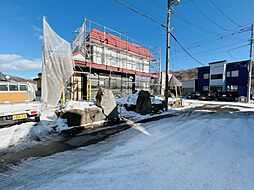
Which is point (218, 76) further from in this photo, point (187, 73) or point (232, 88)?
point (187, 73)

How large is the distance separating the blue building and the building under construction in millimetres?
13113

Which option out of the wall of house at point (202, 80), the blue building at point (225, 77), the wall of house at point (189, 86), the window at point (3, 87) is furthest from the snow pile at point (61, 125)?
the wall of house at point (189, 86)

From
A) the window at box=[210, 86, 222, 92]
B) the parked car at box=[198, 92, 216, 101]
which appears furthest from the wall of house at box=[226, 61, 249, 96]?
the parked car at box=[198, 92, 216, 101]

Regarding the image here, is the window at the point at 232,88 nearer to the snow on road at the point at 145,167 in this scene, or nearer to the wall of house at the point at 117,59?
the wall of house at the point at 117,59

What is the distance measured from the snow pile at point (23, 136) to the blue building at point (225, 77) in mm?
30373

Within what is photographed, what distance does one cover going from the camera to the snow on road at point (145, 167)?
8.00 ft

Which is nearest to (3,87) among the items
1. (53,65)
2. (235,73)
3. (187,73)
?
(53,65)

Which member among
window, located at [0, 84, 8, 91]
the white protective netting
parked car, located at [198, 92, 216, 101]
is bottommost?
parked car, located at [198, 92, 216, 101]

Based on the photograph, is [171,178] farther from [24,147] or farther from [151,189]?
[24,147]

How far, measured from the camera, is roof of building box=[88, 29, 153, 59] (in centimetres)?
1641

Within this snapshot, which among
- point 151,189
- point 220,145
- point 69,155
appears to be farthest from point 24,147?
point 220,145

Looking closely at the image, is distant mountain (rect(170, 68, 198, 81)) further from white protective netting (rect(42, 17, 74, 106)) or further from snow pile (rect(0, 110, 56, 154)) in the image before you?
snow pile (rect(0, 110, 56, 154))

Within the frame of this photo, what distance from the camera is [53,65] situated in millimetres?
7090

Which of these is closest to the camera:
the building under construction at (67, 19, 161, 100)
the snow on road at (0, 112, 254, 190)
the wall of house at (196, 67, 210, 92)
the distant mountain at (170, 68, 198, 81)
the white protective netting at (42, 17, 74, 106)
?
the snow on road at (0, 112, 254, 190)
